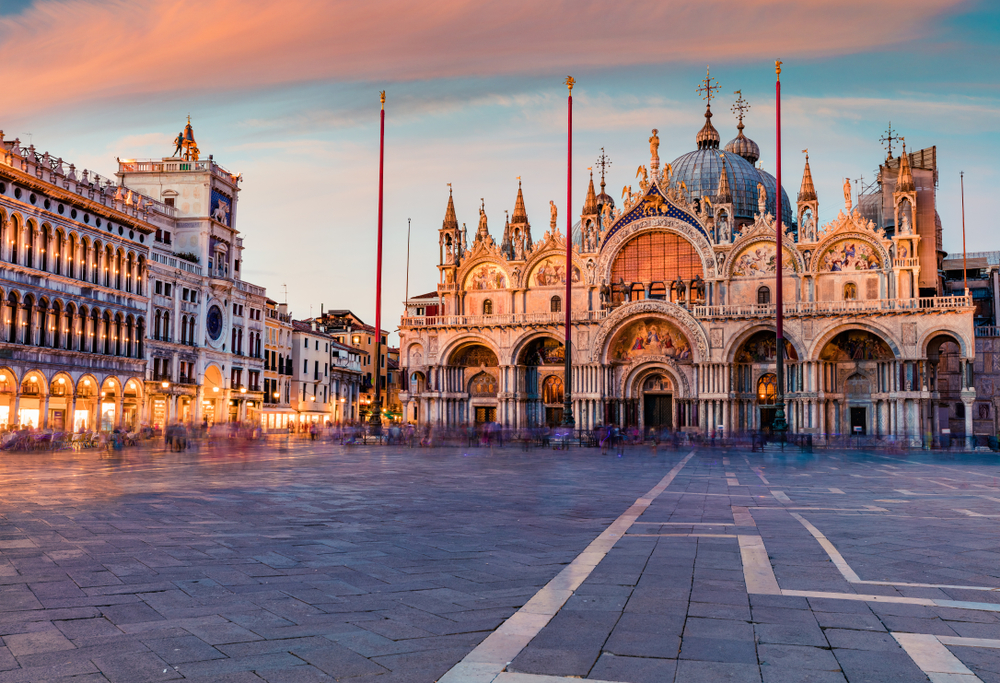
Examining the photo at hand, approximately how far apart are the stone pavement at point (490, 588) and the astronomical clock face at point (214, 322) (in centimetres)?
4940

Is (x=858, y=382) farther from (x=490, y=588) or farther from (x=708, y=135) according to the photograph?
(x=490, y=588)

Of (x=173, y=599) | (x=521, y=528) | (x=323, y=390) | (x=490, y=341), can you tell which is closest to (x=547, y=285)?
(x=490, y=341)

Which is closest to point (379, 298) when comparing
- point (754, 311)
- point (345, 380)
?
point (754, 311)

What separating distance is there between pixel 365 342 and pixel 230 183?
3629 centimetres

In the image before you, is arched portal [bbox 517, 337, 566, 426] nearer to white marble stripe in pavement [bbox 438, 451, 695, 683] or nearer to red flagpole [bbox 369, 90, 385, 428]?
red flagpole [bbox 369, 90, 385, 428]

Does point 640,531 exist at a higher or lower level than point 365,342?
lower

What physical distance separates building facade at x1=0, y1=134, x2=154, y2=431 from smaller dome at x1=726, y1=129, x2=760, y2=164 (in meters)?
54.2

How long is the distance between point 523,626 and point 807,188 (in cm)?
5844

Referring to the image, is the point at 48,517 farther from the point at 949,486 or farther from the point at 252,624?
the point at 949,486

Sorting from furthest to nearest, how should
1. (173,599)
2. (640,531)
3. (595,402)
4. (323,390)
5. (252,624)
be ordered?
(323,390) < (595,402) < (640,531) < (173,599) < (252,624)

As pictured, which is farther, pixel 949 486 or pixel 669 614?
pixel 949 486

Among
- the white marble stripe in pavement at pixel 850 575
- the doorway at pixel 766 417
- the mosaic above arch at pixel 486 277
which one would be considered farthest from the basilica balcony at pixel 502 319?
the white marble stripe in pavement at pixel 850 575

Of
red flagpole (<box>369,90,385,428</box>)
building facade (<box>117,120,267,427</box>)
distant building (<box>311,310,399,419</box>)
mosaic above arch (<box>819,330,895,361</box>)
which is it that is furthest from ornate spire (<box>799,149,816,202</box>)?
distant building (<box>311,310,399,419</box>)

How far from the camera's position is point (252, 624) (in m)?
6.54
